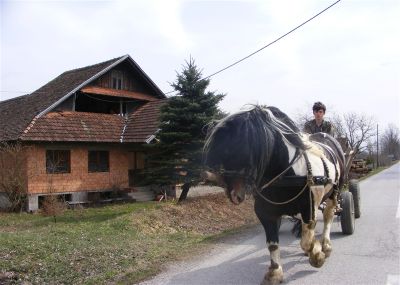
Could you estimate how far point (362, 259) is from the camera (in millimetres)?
6242

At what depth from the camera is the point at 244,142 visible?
4.39 m

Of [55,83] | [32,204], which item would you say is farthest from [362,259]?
[55,83]

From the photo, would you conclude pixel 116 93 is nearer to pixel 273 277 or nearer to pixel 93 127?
pixel 93 127

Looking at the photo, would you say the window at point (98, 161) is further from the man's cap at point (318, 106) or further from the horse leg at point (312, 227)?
the horse leg at point (312, 227)

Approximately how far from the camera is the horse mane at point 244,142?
14.2ft

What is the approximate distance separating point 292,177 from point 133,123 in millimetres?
18500

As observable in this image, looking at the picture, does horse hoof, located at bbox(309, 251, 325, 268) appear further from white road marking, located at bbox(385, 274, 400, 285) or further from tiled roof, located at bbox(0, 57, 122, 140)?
tiled roof, located at bbox(0, 57, 122, 140)

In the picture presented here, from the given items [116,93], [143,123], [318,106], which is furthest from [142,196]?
[318,106]

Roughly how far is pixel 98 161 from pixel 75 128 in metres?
2.14

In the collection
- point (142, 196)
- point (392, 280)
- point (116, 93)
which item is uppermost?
point (116, 93)

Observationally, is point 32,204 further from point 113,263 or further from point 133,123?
point 113,263

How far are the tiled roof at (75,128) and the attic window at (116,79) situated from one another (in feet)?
6.00

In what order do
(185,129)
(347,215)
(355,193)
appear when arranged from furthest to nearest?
(185,129) < (355,193) < (347,215)

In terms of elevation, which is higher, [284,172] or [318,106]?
[318,106]
